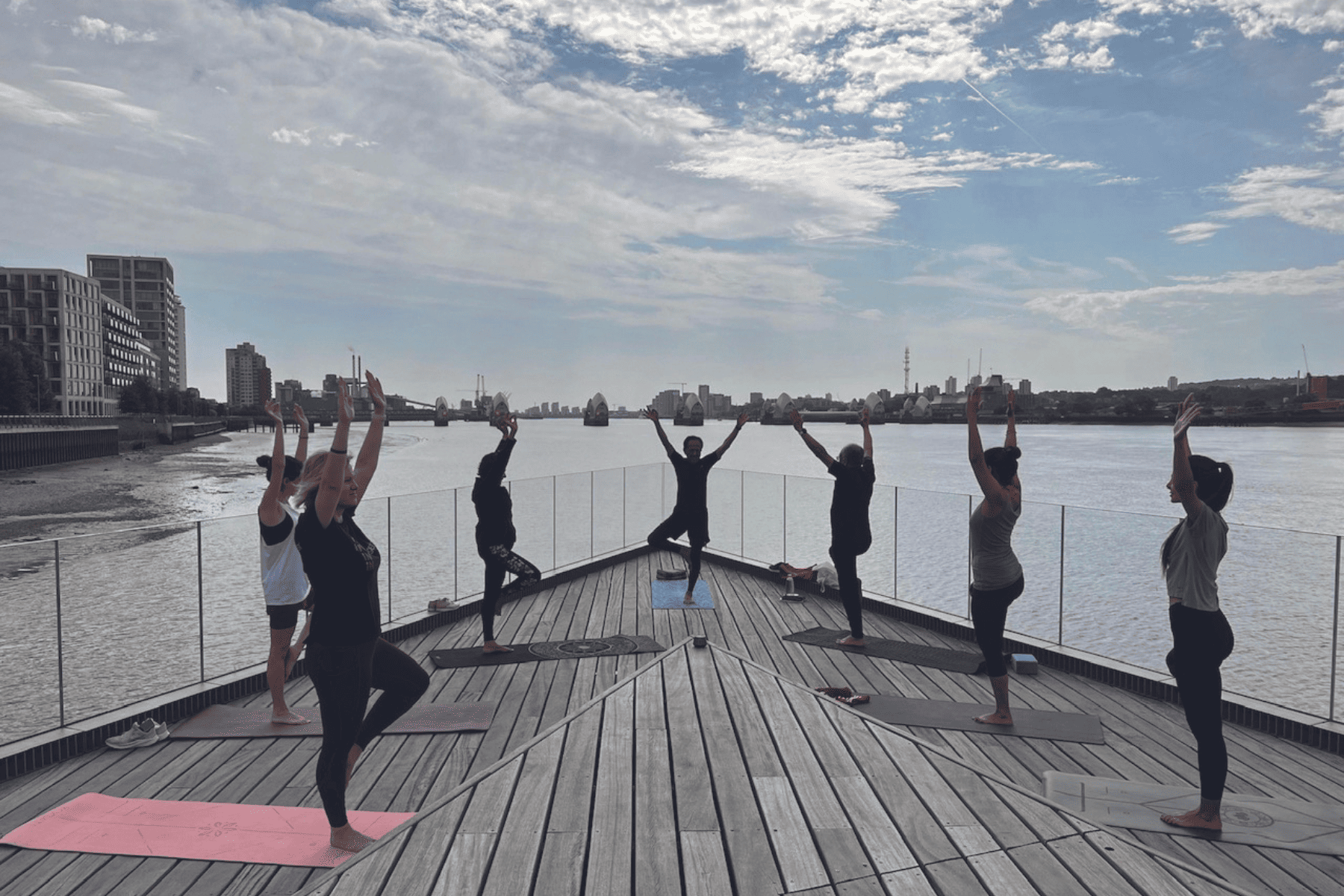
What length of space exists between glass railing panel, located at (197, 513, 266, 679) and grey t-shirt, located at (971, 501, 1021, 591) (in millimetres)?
7653

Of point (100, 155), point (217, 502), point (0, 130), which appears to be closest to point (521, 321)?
point (100, 155)

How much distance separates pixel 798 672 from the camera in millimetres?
5559

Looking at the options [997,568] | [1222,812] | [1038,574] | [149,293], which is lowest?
[1038,574]

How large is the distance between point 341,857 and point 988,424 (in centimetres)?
12525

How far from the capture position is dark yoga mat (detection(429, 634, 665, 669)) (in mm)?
5855

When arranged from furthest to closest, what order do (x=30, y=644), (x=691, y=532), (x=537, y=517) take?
(x=537, y=517), (x=30, y=644), (x=691, y=532)

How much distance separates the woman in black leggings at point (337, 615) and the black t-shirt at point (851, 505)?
401 cm

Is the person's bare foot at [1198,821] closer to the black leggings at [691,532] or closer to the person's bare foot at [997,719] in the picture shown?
the person's bare foot at [997,719]

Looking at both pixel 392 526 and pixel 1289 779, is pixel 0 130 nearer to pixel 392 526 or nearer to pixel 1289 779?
pixel 392 526

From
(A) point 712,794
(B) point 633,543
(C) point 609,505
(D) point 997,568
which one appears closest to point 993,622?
(D) point 997,568

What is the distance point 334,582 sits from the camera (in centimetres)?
283

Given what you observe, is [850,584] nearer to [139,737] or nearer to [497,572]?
[497,572]

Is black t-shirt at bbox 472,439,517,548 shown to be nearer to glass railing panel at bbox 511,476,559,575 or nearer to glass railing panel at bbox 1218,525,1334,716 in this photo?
glass railing panel at bbox 511,476,559,575

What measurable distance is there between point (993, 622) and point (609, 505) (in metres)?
8.18
